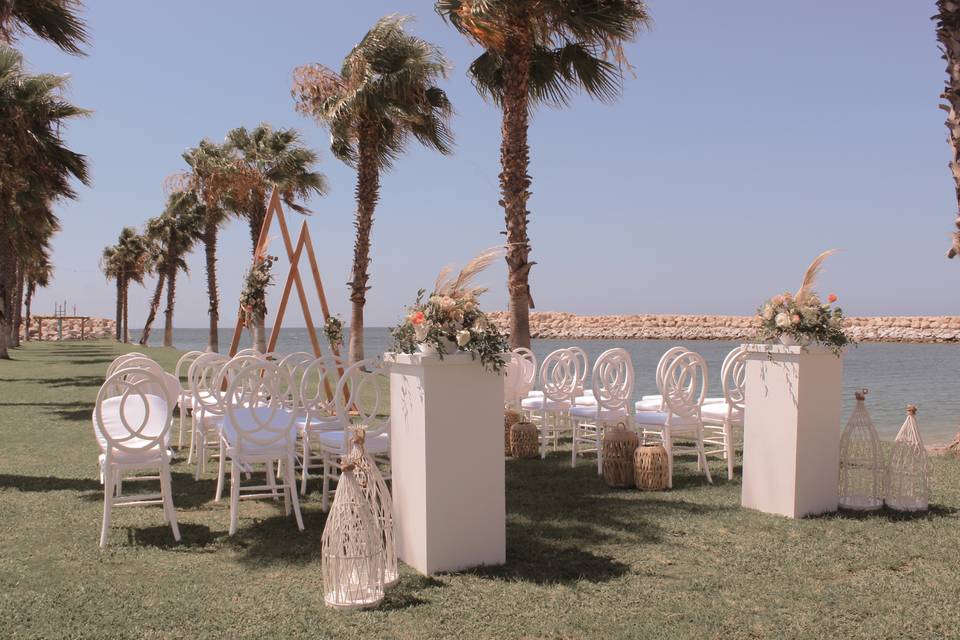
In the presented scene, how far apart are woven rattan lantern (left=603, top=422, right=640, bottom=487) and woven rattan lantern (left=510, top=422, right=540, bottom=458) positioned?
150 centimetres

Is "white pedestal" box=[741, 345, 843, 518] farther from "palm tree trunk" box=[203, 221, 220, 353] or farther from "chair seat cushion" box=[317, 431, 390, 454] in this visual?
"palm tree trunk" box=[203, 221, 220, 353]

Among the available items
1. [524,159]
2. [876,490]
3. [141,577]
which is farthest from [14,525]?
[524,159]

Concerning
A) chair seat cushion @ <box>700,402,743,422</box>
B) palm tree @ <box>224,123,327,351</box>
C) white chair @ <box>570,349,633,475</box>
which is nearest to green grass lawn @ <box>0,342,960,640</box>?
chair seat cushion @ <box>700,402,743,422</box>

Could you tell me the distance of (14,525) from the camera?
4969 mm

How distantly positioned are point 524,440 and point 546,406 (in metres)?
0.42

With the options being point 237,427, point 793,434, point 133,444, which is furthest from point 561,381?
point 133,444

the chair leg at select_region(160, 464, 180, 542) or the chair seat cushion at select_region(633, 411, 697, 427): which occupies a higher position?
the chair seat cushion at select_region(633, 411, 697, 427)

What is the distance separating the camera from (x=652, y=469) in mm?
6082

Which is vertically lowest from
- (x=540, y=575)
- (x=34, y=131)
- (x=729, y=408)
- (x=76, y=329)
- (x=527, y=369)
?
(x=540, y=575)

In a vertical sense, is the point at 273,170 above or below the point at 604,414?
above

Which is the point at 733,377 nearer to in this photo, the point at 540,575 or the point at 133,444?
the point at 540,575

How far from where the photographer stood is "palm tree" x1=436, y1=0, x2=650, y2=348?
948cm

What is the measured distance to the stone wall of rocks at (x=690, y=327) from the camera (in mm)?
52094

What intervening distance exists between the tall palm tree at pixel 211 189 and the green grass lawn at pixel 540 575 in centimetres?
1679
